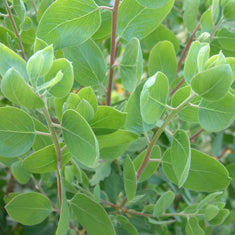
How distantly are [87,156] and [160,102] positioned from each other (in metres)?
0.12

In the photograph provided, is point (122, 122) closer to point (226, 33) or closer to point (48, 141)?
point (48, 141)

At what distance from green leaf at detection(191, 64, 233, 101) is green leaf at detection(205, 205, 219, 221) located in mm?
259

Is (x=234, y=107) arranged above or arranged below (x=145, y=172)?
above

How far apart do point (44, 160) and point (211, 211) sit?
28cm

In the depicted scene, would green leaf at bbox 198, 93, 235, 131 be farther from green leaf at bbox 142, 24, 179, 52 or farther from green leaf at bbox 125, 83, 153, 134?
green leaf at bbox 142, 24, 179, 52

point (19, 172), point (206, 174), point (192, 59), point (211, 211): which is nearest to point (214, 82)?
point (192, 59)

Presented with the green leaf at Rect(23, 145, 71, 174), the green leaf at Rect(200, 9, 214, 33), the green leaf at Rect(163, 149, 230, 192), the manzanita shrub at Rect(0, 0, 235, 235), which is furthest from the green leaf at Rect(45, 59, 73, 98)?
the green leaf at Rect(200, 9, 214, 33)

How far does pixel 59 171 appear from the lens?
1.77ft

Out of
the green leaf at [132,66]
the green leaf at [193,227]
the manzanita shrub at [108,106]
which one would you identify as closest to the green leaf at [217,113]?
the manzanita shrub at [108,106]

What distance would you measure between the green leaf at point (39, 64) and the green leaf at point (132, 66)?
151 millimetres

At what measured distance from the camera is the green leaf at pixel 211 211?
0.65 m

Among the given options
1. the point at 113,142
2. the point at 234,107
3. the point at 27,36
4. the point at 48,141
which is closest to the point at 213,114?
the point at 234,107

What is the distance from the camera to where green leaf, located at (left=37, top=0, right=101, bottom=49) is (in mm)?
542

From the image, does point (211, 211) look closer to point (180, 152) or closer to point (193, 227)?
point (193, 227)
